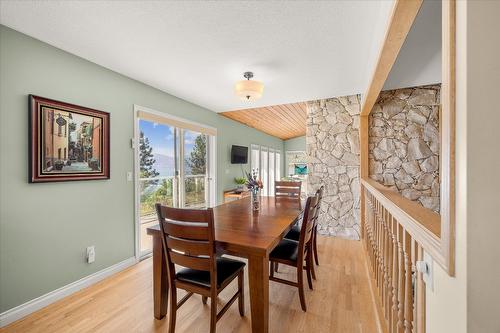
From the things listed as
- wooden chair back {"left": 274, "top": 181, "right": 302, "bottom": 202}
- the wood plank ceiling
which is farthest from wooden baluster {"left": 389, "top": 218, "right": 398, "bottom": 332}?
the wood plank ceiling

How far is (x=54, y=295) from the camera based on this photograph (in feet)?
6.78

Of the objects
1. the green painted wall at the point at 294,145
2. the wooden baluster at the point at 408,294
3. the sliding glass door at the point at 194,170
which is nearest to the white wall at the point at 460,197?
the wooden baluster at the point at 408,294

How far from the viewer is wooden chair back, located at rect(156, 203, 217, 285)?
1361 millimetres

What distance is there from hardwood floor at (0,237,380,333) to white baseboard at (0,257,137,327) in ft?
0.15

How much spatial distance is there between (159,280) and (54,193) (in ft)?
4.47

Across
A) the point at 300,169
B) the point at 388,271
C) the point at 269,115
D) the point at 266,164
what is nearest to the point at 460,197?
the point at 388,271

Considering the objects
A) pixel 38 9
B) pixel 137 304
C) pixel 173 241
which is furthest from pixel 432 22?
pixel 137 304

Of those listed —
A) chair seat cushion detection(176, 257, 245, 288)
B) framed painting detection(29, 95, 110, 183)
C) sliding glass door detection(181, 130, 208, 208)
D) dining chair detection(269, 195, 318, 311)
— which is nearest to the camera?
chair seat cushion detection(176, 257, 245, 288)

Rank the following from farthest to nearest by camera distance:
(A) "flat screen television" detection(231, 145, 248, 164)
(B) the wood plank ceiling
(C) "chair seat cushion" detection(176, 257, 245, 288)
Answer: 1. (A) "flat screen television" detection(231, 145, 248, 164)
2. (B) the wood plank ceiling
3. (C) "chair seat cushion" detection(176, 257, 245, 288)

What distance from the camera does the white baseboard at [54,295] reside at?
1795 mm

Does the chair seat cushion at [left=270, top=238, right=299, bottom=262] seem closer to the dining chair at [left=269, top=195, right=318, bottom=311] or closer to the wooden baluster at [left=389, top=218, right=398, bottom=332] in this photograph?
the dining chair at [left=269, top=195, right=318, bottom=311]

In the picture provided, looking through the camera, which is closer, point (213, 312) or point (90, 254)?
point (213, 312)

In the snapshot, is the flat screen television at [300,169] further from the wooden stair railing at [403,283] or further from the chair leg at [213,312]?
the chair leg at [213,312]
